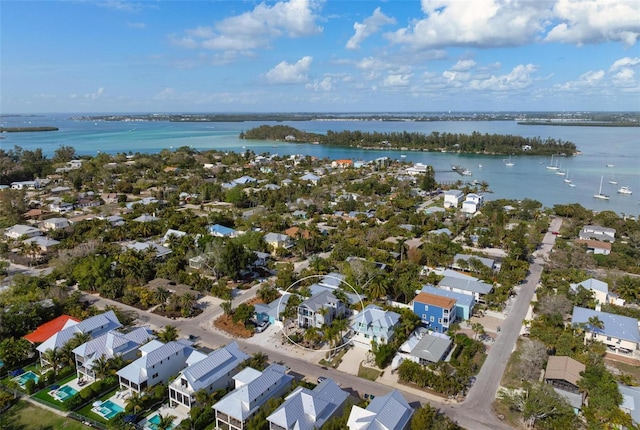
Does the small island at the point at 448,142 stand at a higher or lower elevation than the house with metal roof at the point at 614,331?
higher

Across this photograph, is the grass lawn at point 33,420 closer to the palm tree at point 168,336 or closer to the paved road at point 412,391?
the palm tree at point 168,336

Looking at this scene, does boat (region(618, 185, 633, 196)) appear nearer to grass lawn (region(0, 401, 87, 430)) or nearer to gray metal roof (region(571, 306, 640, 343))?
gray metal roof (region(571, 306, 640, 343))

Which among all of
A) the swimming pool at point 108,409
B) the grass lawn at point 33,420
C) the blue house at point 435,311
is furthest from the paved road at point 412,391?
the grass lawn at point 33,420

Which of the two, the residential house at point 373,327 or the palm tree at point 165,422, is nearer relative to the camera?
the palm tree at point 165,422

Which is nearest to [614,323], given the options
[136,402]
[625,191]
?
[136,402]

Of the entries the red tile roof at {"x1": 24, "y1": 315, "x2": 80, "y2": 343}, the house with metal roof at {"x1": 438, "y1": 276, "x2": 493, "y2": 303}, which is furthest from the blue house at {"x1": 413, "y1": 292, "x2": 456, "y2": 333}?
the red tile roof at {"x1": 24, "y1": 315, "x2": 80, "y2": 343}

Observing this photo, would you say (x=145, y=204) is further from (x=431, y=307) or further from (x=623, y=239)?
(x=623, y=239)
